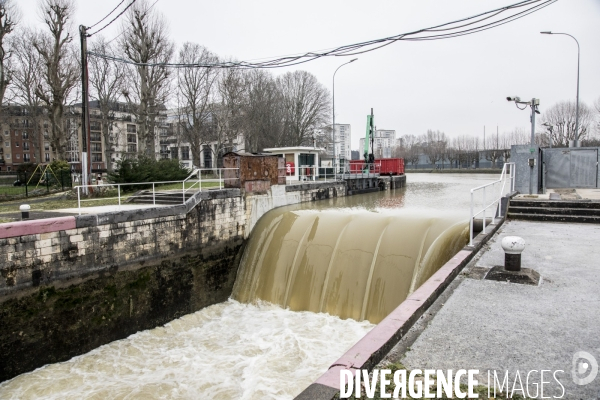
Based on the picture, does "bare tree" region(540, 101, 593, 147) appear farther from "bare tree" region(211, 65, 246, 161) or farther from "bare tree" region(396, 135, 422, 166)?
"bare tree" region(396, 135, 422, 166)

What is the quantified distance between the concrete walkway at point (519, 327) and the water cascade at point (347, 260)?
289cm

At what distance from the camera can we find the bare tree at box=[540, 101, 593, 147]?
4800 centimetres

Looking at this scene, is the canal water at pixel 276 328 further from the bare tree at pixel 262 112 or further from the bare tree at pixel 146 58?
the bare tree at pixel 262 112

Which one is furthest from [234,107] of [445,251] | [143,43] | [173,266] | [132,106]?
[445,251]

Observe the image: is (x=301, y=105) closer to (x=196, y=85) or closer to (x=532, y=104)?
(x=196, y=85)

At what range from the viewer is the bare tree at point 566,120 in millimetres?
48000

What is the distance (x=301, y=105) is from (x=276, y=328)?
42340 millimetres

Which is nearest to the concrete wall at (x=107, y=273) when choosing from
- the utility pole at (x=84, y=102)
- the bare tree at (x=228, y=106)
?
the utility pole at (x=84, y=102)

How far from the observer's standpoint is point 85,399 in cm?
712

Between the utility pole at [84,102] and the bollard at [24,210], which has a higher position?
the utility pole at [84,102]

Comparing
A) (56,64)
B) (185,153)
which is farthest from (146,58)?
(185,153)

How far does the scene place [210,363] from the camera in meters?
8.12

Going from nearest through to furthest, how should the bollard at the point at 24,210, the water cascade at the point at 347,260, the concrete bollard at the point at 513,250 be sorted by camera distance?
the concrete bollard at the point at 513,250 → the bollard at the point at 24,210 → the water cascade at the point at 347,260

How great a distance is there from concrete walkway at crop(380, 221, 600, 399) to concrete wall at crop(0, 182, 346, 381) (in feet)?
26.0
